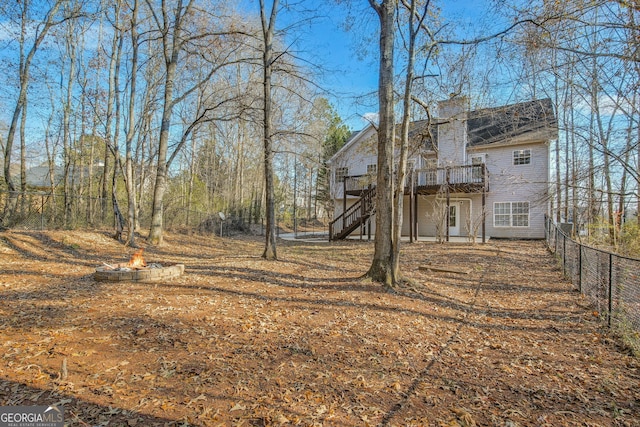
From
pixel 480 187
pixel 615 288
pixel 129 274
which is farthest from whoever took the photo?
pixel 480 187

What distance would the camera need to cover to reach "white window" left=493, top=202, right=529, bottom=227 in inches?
700

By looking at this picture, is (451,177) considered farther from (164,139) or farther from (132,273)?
(132,273)

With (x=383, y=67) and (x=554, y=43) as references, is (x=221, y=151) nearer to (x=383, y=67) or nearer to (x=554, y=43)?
(x=383, y=67)

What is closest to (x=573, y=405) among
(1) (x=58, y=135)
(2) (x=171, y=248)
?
(2) (x=171, y=248)

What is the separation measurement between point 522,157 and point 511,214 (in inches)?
121

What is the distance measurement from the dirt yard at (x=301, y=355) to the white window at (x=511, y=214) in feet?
41.6

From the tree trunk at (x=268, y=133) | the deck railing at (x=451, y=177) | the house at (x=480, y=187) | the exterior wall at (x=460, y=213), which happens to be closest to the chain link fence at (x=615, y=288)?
the tree trunk at (x=268, y=133)

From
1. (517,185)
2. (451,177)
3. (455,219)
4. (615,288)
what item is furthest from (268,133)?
(517,185)

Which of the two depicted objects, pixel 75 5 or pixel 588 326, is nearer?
pixel 588 326

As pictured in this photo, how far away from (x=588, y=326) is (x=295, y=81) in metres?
9.00

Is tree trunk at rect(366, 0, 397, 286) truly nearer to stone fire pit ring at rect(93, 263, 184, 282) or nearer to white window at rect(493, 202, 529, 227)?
stone fire pit ring at rect(93, 263, 184, 282)

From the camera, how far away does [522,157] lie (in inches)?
704

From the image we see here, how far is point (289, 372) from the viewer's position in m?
3.05

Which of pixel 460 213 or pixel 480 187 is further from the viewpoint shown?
pixel 460 213
